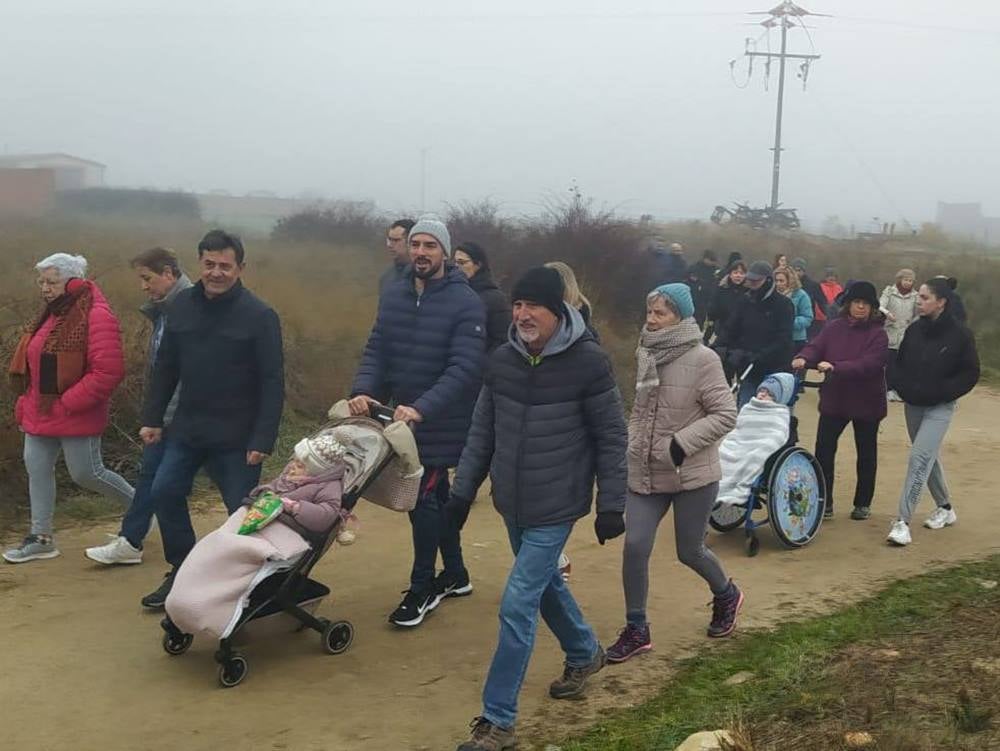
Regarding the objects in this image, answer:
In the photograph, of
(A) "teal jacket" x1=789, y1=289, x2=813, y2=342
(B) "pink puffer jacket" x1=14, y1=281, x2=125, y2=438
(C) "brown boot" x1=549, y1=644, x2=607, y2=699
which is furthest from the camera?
(A) "teal jacket" x1=789, y1=289, x2=813, y2=342

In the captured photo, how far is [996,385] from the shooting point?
1792 centimetres

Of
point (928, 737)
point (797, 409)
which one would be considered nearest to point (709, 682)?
point (928, 737)

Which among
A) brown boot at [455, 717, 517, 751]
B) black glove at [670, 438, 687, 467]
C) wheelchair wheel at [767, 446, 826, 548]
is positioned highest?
black glove at [670, 438, 687, 467]

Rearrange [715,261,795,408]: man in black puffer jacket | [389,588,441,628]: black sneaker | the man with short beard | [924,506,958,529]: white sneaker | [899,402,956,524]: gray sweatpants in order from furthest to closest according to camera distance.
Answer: [715,261,795,408]: man in black puffer jacket → [924,506,958,529]: white sneaker → [899,402,956,524]: gray sweatpants → [389,588,441,628]: black sneaker → the man with short beard

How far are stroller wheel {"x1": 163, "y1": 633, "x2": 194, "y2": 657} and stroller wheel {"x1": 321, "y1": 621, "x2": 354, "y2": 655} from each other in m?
0.61

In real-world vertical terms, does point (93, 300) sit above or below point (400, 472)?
above

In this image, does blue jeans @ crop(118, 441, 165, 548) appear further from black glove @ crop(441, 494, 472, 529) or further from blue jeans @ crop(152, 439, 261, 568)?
black glove @ crop(441, 494, 472, 529)

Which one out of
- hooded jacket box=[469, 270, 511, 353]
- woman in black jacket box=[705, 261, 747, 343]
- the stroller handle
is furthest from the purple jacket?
the stroller handle

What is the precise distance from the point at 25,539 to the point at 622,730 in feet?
13.7

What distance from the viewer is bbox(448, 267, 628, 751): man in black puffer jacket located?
428 centimetres

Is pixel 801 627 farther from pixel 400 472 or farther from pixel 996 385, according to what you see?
pixel 996 385

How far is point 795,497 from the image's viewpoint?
7.21 m

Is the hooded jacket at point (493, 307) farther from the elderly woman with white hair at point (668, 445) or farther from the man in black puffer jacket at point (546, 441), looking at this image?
the man in black puffer jacket at point (546, 441)

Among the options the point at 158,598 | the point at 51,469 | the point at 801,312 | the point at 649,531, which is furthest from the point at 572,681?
the point at 801,312
